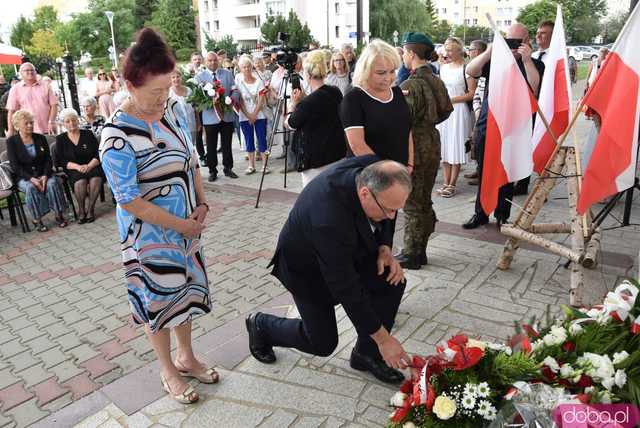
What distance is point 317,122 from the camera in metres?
4.74

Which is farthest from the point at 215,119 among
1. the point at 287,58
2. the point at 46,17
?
the point at 46,17

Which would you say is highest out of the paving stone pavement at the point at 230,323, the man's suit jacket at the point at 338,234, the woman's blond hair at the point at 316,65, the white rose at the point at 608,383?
the woman's blond hair at the point at 316,65

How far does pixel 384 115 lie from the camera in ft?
11.6

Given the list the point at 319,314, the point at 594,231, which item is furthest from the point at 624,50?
the point at 319,314

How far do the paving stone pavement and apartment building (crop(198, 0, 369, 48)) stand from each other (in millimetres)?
49433

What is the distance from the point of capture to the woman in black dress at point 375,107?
11.3ft

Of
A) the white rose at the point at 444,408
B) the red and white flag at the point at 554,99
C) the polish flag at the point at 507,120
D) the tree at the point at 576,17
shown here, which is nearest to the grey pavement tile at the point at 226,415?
the white rose at the point at 444,408

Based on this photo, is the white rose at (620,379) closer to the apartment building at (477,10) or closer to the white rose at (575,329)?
the white rose at (575,329)

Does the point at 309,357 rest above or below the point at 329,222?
below

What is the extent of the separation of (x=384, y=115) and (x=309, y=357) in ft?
5.49

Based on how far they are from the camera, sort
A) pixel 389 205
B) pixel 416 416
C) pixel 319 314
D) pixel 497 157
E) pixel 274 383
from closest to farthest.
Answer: pixel 416 416
pixel 389 205
pixel 319 314
pixel 274 383
pixel 497 157

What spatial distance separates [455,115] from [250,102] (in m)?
3.30

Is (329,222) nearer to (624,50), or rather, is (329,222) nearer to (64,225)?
(624,50)

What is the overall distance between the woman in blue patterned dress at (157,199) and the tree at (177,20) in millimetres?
68321
